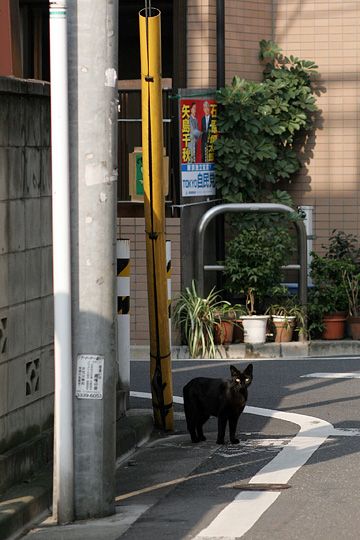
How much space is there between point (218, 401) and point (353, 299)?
7.56 m

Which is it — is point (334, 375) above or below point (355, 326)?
below

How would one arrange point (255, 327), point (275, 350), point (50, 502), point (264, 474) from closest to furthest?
point (50, 502)
point (264, 474)
point (275, 350)
point (255, 327)

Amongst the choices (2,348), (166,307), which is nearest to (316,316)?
(166,307)

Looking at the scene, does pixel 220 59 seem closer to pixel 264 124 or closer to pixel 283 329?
pixel 264 124

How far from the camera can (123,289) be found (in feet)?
37.4

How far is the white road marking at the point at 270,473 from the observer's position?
7.88m

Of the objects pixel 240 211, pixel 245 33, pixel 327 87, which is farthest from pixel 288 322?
pixel 245 33

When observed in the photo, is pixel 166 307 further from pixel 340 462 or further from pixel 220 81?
pixel 220 81

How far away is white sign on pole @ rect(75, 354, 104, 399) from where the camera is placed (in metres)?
8.02

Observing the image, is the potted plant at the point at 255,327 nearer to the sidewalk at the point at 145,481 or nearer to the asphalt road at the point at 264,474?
the asphalt road at the point at 264,474

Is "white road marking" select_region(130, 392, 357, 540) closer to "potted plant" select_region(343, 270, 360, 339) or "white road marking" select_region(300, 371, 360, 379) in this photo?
"white road marking" select_region(300, 371, 360, 379)

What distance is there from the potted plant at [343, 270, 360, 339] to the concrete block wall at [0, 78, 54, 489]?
8959 millimetres

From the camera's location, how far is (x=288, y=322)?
17609mm

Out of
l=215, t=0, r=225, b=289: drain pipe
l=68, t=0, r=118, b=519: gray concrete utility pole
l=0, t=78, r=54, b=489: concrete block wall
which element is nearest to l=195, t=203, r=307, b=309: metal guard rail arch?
l=215, t=0, r=225, b=289: drain pipe
